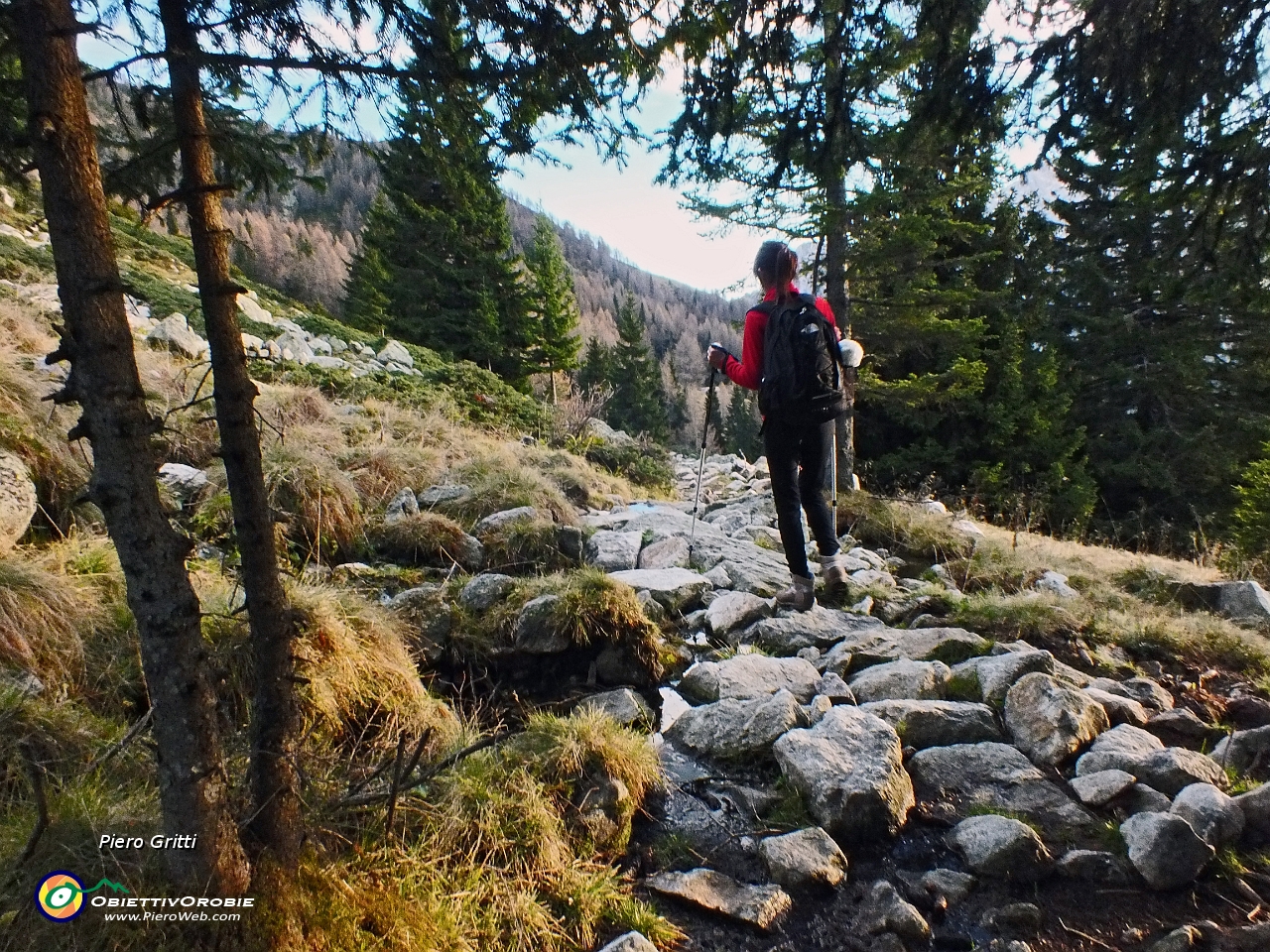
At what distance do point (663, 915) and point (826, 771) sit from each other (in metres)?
0.86

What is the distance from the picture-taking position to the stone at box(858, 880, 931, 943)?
194 centimetres

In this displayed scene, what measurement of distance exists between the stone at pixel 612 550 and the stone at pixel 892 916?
308 centimetres

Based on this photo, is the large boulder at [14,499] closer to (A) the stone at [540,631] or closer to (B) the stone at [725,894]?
(A) the stone at [540,631]

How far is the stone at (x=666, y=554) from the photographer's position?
5.26 metres

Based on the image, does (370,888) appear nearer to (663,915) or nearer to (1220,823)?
(663,915)

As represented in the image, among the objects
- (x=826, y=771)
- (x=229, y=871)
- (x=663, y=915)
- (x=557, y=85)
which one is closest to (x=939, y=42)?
(x=557, y=85)

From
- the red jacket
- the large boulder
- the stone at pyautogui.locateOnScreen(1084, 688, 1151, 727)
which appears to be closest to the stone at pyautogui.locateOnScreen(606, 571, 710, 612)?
the red jacket

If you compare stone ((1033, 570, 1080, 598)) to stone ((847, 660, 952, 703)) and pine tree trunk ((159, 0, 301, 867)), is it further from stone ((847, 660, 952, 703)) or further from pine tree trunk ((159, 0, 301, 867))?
pine tree trunk ((159, 0, 301, 867))

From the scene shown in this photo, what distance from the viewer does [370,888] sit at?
5.65ft

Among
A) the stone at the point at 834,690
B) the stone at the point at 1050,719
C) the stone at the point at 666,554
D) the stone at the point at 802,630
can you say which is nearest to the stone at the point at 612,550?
the stone at the point at 666,554

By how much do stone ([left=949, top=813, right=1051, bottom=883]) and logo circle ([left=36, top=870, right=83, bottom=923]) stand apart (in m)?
2.61

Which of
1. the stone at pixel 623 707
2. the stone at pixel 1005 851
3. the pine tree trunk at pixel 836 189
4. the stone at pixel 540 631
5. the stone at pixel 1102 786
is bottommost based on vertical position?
the stone at pixel 623 707

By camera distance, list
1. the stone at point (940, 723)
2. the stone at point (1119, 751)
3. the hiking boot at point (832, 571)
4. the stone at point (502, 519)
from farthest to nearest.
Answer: the stone at point (502, 519) → the hiking boot at point (832, 571) → the stone at point (940, 723) → the stone at point (1119, 751)

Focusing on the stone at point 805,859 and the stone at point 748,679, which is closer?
the stone at point 805,859
